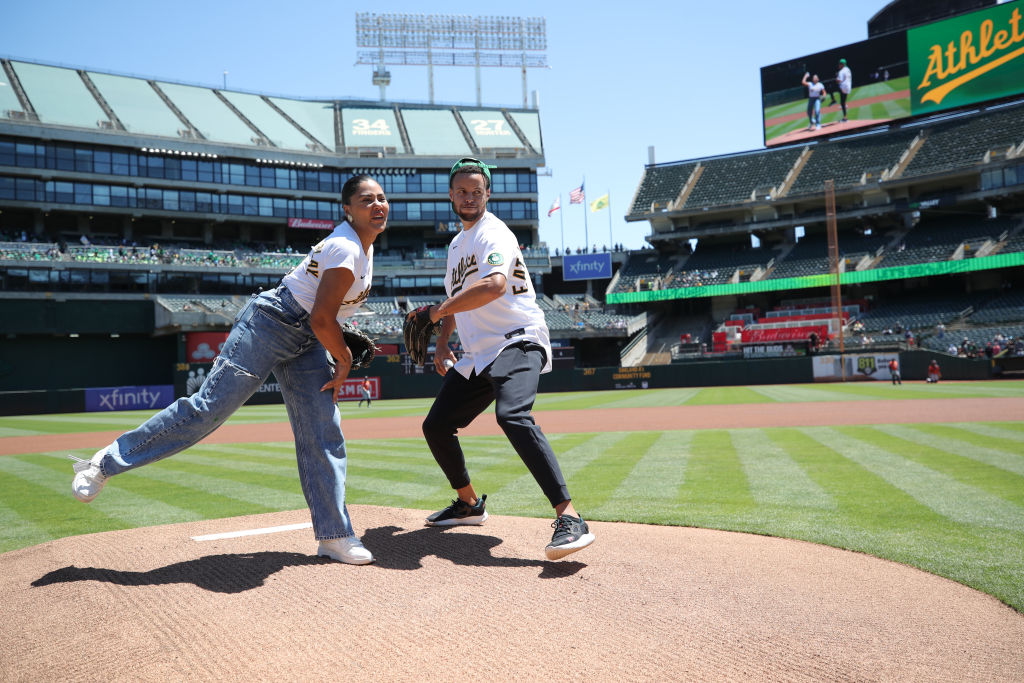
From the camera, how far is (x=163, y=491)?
6.96 meters

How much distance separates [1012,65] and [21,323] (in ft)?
190

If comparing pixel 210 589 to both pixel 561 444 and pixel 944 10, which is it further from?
pixel 944 10

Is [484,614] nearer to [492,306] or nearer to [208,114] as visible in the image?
[492,306]

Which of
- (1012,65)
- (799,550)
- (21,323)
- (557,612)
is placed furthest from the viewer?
(1012,65)

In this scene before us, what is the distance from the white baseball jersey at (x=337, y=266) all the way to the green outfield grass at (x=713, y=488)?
241cm

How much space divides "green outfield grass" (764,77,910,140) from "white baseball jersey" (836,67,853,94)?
16.3 inches

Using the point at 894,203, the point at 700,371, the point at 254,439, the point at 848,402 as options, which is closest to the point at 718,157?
the point at 894,203

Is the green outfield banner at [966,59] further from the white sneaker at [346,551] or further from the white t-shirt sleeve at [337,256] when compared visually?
the white sneaker at [346,551]

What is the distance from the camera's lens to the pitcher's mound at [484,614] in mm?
2346

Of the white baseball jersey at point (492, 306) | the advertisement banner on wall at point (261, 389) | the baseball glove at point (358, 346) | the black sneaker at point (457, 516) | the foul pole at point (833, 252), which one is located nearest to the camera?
the white baseball jersey at point (492, 306)

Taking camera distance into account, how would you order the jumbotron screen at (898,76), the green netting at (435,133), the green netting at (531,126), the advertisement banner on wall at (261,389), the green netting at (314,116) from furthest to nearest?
1. the green netting at (531,126)
2. the green netting at (435,133)
3. the green netting at (314,116)
4. the jumbotron screen at (898,76)
5. the advertisement banner on wall at (261,389)

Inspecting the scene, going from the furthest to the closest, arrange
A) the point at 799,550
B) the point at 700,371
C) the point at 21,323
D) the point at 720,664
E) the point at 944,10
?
the point at 944,10 → the point at 21,323 → the point at 700,371 → the point at 799,550 → the point at 720,664

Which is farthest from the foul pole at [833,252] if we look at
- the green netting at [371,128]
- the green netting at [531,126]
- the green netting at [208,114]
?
the green netting at [208,114]

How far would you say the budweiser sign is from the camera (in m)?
49.3
